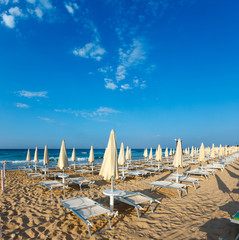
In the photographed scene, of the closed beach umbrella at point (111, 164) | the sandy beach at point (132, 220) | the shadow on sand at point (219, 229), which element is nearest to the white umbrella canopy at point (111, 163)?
the closed beach umbrella at point (111, 164)

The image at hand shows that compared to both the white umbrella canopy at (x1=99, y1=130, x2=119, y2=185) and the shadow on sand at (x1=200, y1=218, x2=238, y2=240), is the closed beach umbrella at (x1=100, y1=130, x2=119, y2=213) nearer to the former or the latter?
the white umbrella canopy at (x1=99, y1=130, x2=119, y2=185)

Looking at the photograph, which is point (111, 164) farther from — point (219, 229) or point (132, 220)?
point (219, 229)

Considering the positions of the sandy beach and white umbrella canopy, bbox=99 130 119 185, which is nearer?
the sandy beach

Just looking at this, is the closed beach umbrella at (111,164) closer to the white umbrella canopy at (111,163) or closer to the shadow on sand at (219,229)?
the white umbrella canopy at (111,163)

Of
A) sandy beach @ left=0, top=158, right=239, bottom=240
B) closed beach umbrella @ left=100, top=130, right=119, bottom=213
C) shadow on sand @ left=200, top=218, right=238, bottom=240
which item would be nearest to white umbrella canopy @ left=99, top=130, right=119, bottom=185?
closed beach umbrella @ left=100, top=130, right=119, bottom=213

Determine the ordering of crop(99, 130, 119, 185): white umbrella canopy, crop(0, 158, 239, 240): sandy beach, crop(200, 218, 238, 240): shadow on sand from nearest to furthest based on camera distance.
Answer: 1. crop(200, 218, 238, 240): shadow on sand
2. crop(0, 158, 239, 240): sandy beach
3. crop(99, 130, 119, 185): white umbrella canopy

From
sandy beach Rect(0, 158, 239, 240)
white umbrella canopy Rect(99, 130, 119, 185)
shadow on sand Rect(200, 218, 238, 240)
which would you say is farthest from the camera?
white umbrella canopy Rect(99, 130, 119, 185)

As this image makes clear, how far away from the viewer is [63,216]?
4488mm

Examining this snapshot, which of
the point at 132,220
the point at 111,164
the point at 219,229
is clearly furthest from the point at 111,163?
the point at 219,229

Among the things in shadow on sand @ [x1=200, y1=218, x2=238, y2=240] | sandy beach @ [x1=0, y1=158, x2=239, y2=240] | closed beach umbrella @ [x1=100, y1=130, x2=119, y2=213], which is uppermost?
closed beach umbrella @ [x1=100, y1=130, x2=119, y2=213]

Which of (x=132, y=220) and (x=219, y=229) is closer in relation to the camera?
(x=219, y=229)

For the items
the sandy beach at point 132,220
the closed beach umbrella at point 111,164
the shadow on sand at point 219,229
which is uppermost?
the closed beach umbrella at point 111,164

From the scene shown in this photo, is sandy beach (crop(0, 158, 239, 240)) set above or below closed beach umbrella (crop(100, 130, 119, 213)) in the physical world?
below

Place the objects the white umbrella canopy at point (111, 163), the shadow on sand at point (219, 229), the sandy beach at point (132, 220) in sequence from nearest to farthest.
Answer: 1. the shadow on sand at point (219, 229)
2. the sandy beach at point (132, 220)
3. the white umbrella canopy at point (111, 163)
